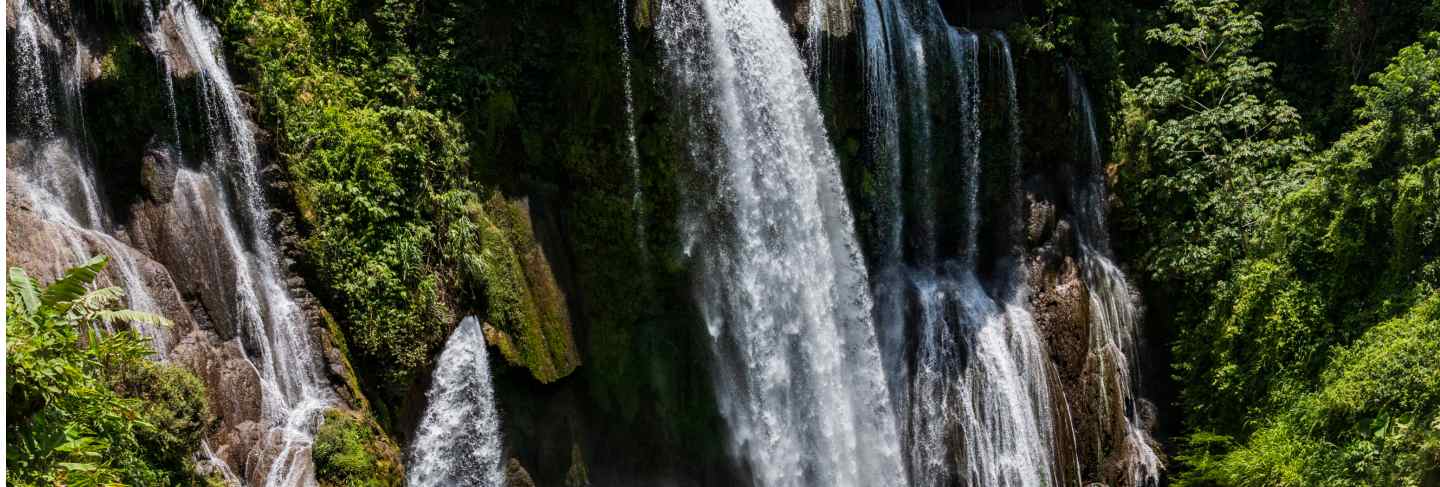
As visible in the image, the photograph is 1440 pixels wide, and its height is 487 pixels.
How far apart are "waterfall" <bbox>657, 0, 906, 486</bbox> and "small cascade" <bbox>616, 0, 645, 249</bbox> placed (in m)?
0.44

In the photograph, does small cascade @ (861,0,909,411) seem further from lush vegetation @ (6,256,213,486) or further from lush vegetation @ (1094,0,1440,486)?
lush vegetation @ (6,256,213,486)

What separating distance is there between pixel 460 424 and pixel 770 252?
14.5ft

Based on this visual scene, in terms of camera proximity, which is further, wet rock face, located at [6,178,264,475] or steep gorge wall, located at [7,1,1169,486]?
steep gorge wall, located at [7,1,1169,486]

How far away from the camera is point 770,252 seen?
14742mm

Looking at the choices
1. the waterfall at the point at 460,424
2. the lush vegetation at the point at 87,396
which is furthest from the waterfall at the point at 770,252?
the lush vegetation at the point at 87,396

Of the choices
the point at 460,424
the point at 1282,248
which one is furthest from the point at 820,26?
the point at 1282,248

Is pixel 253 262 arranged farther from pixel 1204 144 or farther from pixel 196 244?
pixel 1204 144

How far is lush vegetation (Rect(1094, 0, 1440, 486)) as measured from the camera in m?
14.6

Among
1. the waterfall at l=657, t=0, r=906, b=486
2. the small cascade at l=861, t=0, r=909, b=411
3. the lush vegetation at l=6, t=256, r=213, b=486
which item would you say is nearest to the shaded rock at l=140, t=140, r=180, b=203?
the lush vegetation at l=6, t=256, r=213, b=486

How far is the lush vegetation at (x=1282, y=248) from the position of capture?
48.1 ft

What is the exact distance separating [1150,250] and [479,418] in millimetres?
10791

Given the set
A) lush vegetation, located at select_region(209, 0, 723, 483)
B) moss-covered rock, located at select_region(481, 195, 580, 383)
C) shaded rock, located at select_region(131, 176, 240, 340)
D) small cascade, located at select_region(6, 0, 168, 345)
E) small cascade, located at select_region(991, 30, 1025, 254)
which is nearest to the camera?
small cascade, located at select_region(6, 0, 168, 345)

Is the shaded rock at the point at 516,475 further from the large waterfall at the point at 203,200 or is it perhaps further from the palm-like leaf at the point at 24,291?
the palm-like leaf at the point at 24,291

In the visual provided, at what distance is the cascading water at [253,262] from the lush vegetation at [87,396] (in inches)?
35.8
